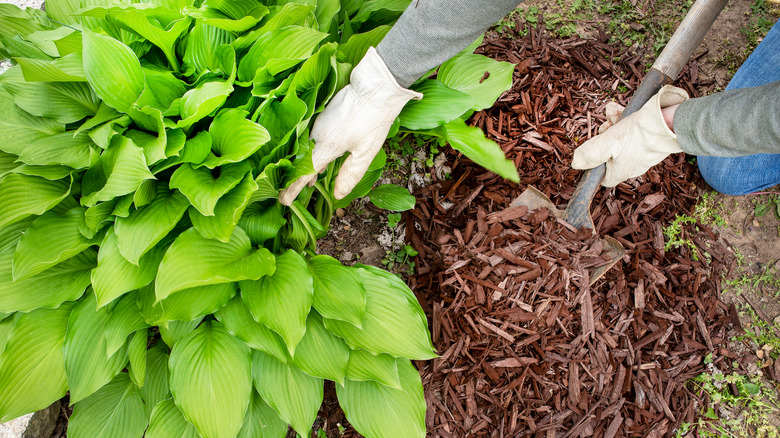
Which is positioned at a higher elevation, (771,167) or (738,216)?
(771,167)

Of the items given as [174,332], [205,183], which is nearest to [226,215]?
[205,183]

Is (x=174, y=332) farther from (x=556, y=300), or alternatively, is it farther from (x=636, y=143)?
(x=636, y=143)

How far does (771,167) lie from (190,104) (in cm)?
267

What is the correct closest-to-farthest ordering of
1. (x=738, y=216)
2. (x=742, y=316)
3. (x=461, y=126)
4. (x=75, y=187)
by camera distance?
(x=75, y=187), (x=461, y=126), (x=742, y=316), (x=738, y=216)

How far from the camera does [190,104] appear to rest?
5.05 ft

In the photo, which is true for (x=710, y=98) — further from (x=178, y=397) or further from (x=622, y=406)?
(x=178, y=397)

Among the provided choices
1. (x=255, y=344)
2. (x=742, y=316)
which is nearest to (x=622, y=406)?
(x=742, y=316)

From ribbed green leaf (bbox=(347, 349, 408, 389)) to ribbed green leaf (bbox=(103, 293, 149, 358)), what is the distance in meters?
0.78

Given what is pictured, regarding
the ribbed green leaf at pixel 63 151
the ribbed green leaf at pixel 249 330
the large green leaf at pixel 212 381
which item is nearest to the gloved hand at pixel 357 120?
the ribbed green leaf at pixel 249 330

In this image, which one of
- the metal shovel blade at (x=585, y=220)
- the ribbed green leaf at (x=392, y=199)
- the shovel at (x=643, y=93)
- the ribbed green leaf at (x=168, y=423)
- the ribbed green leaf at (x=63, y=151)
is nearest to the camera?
the ribbed green leaf at (x=63, y=151)

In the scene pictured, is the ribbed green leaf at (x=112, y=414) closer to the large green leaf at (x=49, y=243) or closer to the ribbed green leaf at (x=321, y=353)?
the large green leaf at (x=49, y=243)

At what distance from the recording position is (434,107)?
1.83 metres

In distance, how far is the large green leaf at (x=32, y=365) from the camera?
5.04 feet

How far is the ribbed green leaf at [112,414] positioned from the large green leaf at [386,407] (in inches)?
31.8
